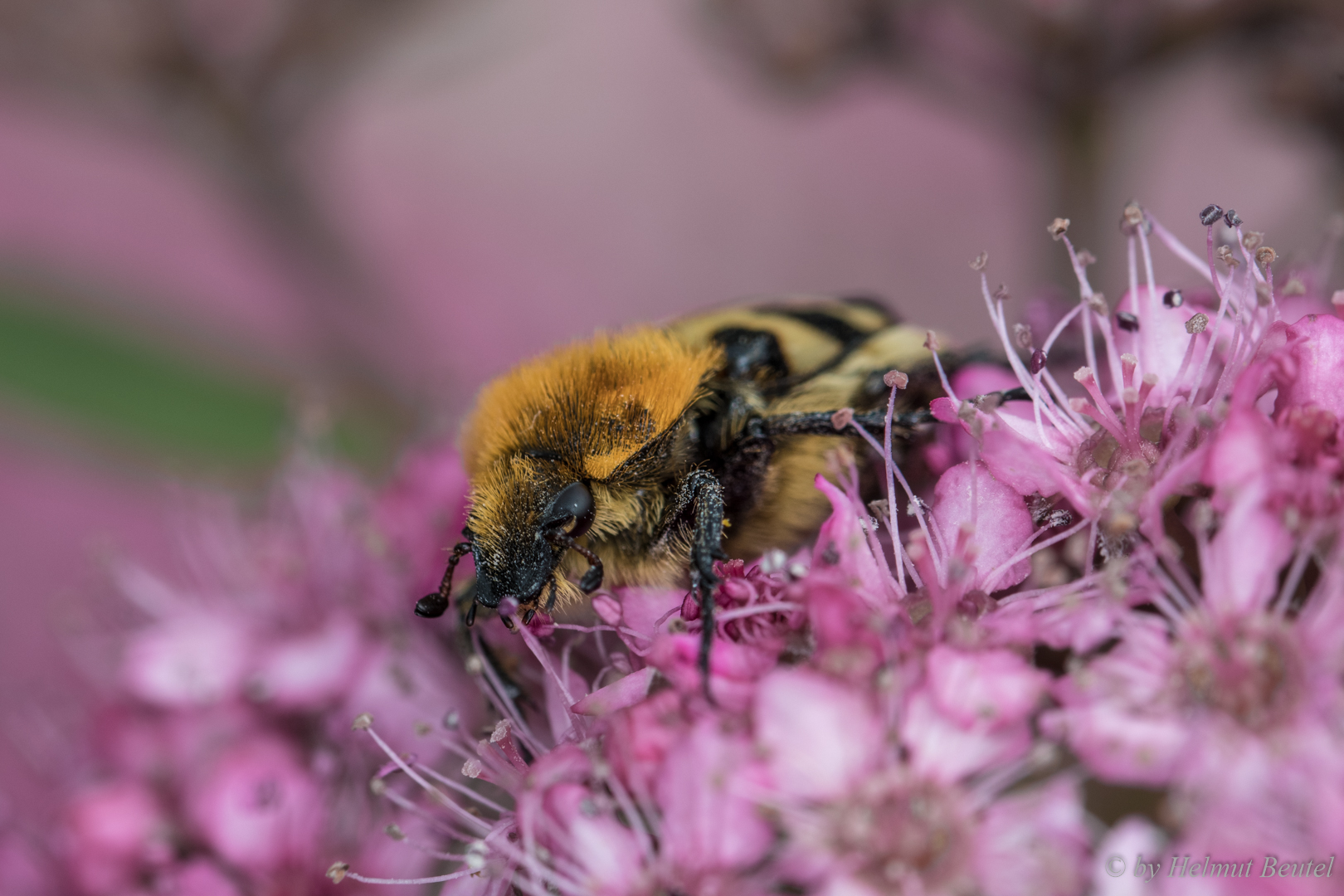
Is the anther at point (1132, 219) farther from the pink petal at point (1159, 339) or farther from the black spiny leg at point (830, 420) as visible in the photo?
the black spiny leg at point (830, 420)

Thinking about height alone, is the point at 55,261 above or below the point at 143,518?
above

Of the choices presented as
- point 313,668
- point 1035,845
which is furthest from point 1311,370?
point 313,668

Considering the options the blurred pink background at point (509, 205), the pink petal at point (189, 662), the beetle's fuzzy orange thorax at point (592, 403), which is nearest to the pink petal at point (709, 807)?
the beetle's fuzzy orange thorax at point (592, 403)

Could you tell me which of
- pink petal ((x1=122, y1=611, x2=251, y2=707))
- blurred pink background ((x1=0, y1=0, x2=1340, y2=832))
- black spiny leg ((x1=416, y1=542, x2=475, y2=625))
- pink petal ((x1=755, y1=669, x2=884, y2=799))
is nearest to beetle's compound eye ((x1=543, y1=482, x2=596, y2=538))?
black spiny leg ((x1=416, y1=542, x2=475, y2=625))

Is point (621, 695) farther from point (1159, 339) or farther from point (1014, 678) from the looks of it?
point (1159, 339)

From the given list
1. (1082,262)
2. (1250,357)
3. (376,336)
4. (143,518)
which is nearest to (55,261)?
(376,336)

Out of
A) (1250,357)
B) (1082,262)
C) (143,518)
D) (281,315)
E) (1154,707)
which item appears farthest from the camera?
(281,315)

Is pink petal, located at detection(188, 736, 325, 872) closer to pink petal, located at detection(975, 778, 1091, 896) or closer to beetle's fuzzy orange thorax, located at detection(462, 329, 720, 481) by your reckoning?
beetle's fuzzy orange thorax, located at detection(462, 329, 720, 481)

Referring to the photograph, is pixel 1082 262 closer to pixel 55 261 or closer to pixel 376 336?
pixel 376 336
